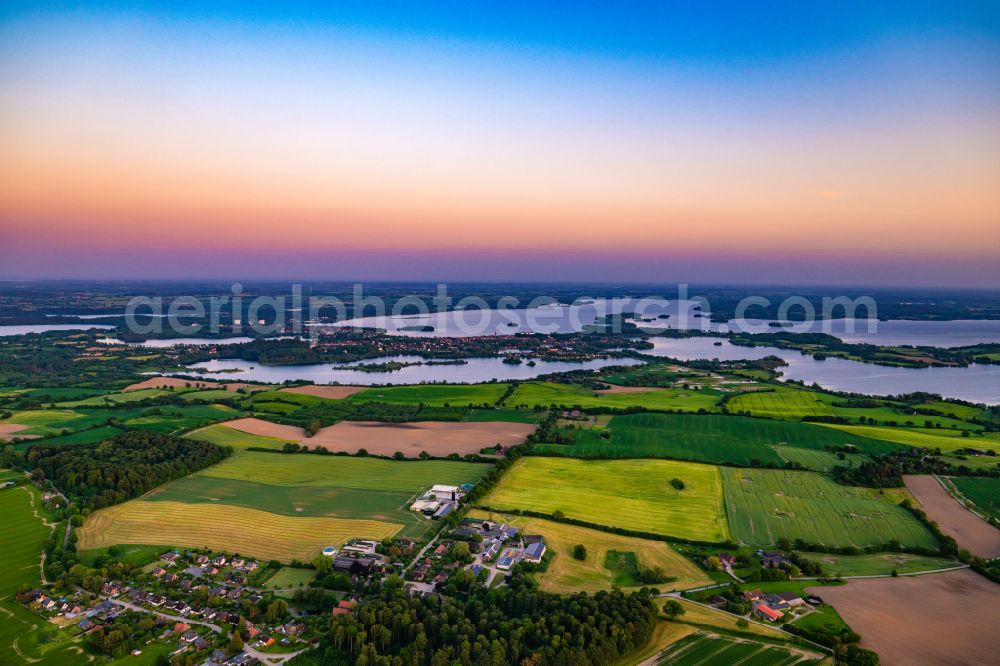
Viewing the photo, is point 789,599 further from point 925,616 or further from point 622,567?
point 622,567

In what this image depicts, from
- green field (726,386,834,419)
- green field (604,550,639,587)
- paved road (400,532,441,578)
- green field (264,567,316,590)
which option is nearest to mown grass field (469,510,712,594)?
green field (604,550,639,587)

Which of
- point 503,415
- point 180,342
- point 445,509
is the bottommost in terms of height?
point 445,509

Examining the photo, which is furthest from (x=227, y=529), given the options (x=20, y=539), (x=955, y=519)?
(x=955, y=519)

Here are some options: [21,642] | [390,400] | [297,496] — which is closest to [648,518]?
[297,496]

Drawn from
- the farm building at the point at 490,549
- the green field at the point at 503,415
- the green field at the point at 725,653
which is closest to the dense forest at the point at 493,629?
the green field at the point at 725,653

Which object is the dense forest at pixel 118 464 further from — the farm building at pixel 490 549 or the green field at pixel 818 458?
the green field at pixel 818 458

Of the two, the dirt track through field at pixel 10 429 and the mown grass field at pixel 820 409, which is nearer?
the dirt track through field at pixel 10 429

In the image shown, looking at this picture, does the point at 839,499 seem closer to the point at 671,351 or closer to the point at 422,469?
the point at 422,469
